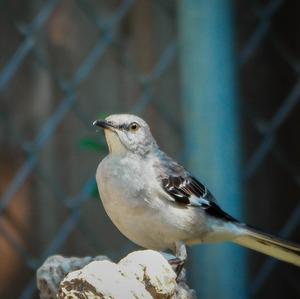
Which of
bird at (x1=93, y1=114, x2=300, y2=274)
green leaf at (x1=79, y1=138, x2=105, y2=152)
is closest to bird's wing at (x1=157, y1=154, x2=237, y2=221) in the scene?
bird at (x1=93, y1=114, x2=300, y2=274)

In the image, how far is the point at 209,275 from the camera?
263 centimetres

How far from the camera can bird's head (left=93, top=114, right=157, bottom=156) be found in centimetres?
250

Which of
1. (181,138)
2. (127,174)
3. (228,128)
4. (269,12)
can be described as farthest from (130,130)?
(269,12)

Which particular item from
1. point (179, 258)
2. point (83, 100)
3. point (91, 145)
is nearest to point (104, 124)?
point (179, 258)

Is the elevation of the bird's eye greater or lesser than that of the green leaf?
greater

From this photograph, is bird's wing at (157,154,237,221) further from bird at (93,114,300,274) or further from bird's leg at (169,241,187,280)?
bird's leg at (169,241,187,280)

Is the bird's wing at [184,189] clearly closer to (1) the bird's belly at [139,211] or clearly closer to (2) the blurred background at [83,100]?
(1) the bird's belly at [139,211]

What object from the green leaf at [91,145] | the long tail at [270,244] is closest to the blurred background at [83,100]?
the green leaf at [91,145]

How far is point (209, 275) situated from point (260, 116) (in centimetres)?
96

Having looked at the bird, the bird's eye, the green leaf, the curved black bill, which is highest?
the bird's eye

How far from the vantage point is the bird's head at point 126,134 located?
98.6 inches

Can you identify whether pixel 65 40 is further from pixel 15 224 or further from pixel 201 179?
pixel 201 179

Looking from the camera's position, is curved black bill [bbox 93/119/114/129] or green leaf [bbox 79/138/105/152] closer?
curved black bill [bbox 93/119/114/129]

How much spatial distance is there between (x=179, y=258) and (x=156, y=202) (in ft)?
0.69
